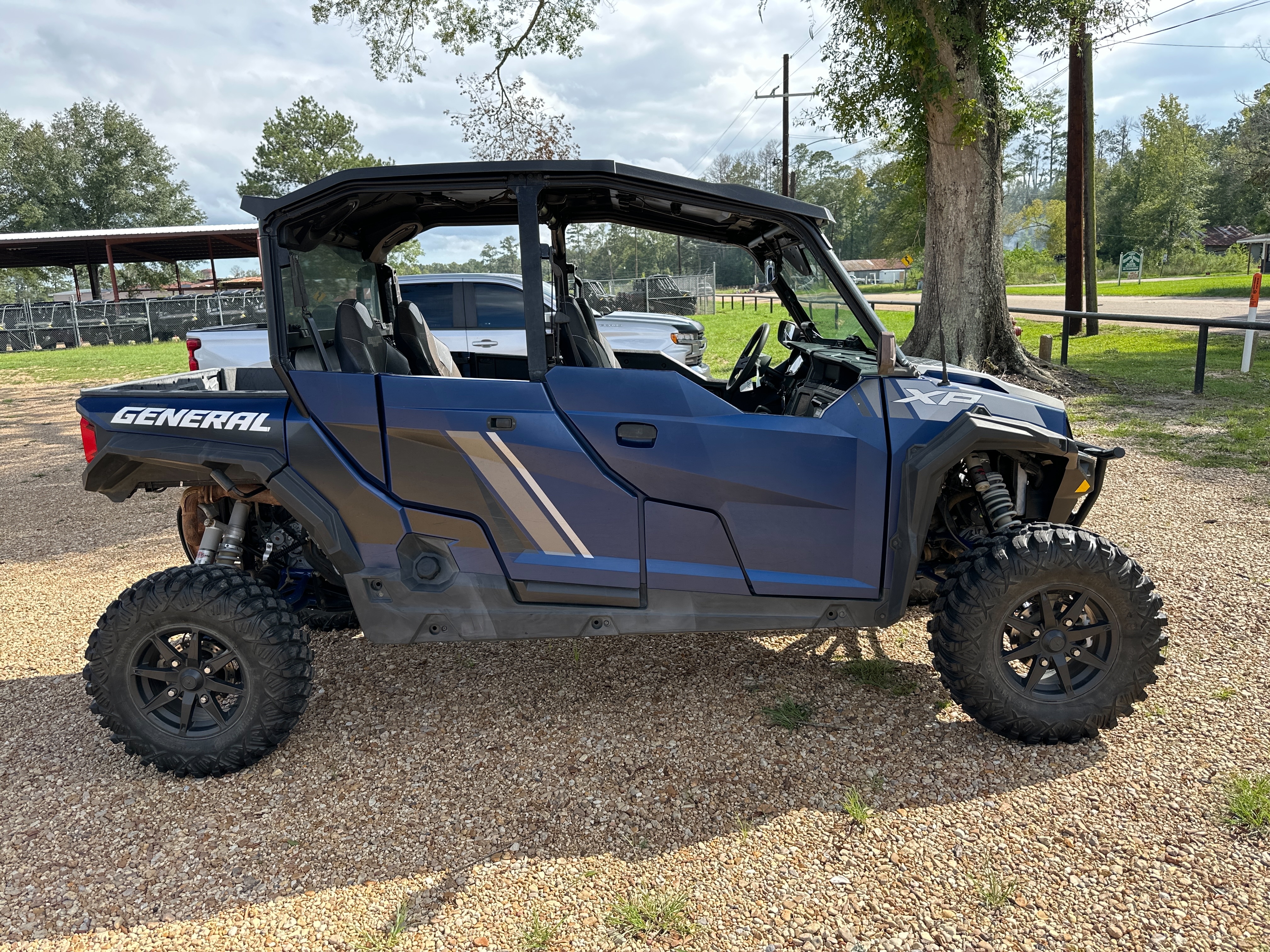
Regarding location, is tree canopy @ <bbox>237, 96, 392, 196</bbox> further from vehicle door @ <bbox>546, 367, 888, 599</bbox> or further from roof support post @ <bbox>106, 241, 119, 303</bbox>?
vehicle door @ <bbox>546, 367, 888, 599</bbox>

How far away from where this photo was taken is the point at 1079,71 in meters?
14.9

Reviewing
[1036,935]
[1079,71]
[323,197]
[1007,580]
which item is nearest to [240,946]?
[1036,935]

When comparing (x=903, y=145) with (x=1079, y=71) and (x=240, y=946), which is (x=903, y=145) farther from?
(x=240, y=946)

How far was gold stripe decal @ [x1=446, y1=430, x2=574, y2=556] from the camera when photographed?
298cm

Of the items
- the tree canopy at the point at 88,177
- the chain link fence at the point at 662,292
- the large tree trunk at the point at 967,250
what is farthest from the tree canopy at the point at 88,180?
the large tree trunk at the point at 967,250

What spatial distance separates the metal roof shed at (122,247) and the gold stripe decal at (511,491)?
108 ft

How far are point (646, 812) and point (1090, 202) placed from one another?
58.5 ft

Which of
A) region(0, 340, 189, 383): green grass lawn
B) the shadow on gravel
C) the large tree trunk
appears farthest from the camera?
region(0, 340, 189, 383): green grass lawn

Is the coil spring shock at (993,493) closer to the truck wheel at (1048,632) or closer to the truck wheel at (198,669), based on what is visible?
the truck wheel at (1048,632)

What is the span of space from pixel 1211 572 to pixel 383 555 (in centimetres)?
461

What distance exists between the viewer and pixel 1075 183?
15.7 m

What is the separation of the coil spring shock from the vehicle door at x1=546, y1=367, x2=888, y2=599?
486 millimetres

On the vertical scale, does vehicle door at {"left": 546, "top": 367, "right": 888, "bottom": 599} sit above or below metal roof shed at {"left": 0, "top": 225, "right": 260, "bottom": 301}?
Answer: below

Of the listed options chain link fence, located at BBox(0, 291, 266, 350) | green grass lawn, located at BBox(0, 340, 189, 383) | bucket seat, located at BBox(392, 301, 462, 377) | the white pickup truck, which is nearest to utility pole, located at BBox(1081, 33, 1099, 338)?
the white pickup truck
